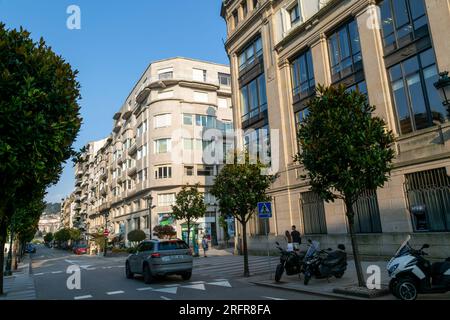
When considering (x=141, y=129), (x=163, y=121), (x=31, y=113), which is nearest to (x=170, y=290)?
(x=31, y=113)

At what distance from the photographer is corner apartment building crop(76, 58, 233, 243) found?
44500 millimetres

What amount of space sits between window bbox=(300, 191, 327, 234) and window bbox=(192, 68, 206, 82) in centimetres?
3191

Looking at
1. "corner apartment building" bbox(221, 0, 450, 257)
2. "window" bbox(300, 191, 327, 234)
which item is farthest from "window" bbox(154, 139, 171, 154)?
"window" bbox(300, 191, 327, 234)

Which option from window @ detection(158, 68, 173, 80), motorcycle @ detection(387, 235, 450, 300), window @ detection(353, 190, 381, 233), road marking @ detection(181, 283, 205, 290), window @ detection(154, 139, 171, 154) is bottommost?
road marking @ detection(181, 283, 205, 290)

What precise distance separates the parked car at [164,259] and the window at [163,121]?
3231cm

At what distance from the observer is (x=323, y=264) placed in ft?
35.5

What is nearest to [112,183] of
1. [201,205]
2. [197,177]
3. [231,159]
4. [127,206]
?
[127,206]

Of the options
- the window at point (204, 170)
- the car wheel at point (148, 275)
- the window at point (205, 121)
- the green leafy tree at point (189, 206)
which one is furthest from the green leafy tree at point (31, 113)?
the window at point (205, 121)

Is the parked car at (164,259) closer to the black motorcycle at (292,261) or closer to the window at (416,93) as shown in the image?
the black motorcycle at (292,261)

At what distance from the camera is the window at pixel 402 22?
14828 mm

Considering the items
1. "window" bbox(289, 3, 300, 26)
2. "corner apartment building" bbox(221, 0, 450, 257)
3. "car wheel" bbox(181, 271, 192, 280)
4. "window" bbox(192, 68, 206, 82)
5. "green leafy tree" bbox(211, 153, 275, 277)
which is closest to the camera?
"corner apartment building" bbox(221, 0, 450, 257)

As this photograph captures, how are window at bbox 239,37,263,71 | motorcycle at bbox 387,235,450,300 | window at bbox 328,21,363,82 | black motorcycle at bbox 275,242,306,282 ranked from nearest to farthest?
motorcycle at bbox 387,235,450,300
black motorcycle at bbox 275,242,306,282
window at bbox 328,21,363,82
window at bbox 239,37,263,71

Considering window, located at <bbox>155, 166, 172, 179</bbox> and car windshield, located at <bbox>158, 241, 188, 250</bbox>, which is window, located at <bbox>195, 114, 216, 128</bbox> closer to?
window, located at <bbox>155, 166, 172, 179</bbox>

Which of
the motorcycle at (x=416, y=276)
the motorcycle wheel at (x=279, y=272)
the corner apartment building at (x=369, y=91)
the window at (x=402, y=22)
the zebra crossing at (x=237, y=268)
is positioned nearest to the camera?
the motorcycle at (x=416, y=276)
